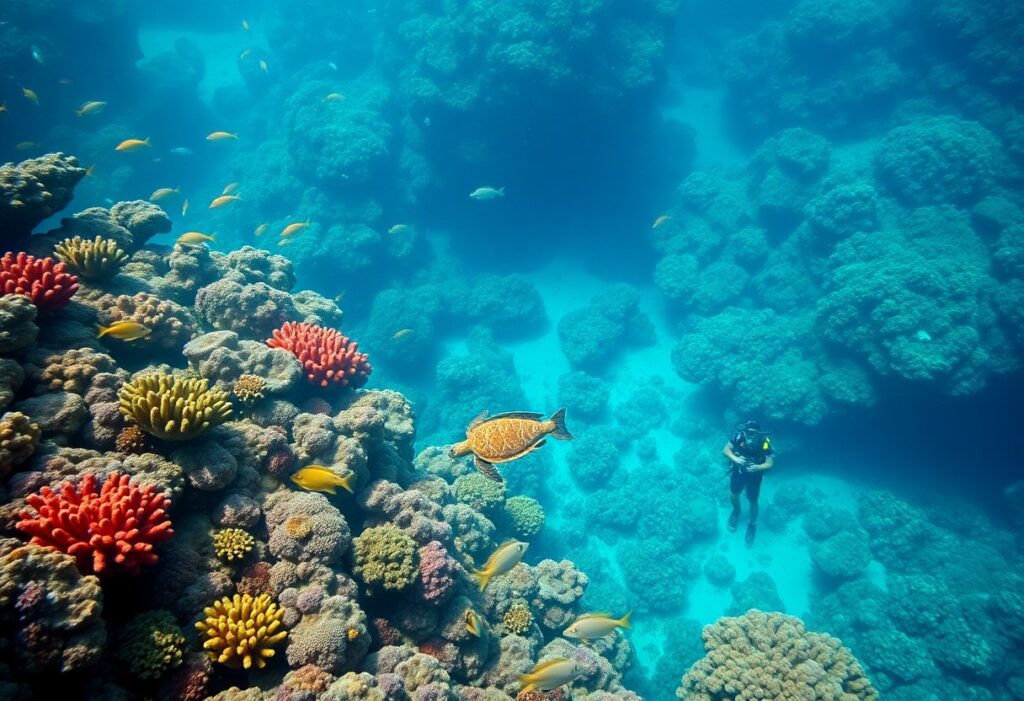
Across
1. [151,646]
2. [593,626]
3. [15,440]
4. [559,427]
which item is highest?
[559,427]

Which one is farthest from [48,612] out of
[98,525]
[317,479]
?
[317,479]

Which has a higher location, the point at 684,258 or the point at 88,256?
the point at 684,258

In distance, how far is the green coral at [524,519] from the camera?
31.7 feet

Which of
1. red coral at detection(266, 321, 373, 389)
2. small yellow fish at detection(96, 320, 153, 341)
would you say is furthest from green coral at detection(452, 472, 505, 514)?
small yellow fish at detection(96, 320, 153, 341)

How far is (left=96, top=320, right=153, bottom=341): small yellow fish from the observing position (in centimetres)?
513

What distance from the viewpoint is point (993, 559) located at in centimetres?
1284

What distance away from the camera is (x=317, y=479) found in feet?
15.4

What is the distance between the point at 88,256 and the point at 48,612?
188 inches

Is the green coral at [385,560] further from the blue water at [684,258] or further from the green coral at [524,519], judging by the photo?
the blue water at [684,258]

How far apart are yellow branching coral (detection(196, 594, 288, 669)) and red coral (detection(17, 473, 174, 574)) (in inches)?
25.3

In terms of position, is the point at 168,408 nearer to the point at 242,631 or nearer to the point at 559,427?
the point at 242,631

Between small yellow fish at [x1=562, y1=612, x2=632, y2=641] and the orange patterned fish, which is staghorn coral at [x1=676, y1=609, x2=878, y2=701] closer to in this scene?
small yellow fish at [x1=562, y1=612, x2=632, y2=641]

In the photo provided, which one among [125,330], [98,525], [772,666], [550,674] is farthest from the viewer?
[772,666]

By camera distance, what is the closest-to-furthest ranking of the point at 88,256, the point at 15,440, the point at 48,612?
the point at 48,612 < the point at 15,440 < the point at 88,256
